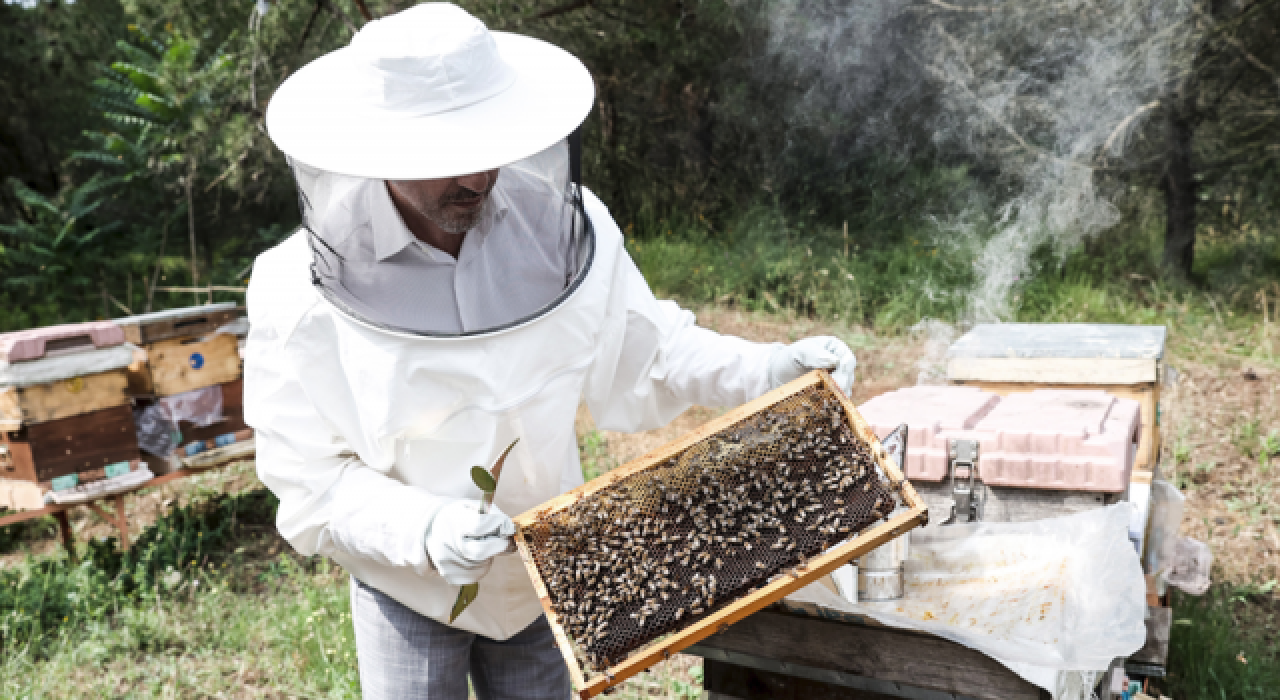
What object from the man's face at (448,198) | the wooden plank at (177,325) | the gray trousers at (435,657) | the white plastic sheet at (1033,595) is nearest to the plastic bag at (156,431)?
the wooden plank at (177,325)

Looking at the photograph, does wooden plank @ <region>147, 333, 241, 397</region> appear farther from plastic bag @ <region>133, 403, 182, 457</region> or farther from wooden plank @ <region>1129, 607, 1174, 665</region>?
wooden plank @ <region>1129, 607, 1174, 665</region>

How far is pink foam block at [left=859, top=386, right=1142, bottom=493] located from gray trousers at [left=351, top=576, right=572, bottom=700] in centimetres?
122

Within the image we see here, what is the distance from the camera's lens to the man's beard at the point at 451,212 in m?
2.01

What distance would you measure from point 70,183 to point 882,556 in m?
15.0

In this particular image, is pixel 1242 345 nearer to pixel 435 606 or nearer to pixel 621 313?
pixel 621 313

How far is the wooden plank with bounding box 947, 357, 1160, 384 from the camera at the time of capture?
10.8 ft

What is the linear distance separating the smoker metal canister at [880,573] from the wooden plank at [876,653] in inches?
4.1

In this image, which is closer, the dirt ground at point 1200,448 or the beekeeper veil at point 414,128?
the beekeeper veil at point 414,128

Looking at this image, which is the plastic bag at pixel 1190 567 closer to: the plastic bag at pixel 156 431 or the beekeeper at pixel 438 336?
the beekeeper at pixel 438 336

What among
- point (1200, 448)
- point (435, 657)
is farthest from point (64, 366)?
point (1200, 448)

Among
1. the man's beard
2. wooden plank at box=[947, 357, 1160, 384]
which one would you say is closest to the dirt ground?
wooden plank at box=[947, 357, 1160, 384]

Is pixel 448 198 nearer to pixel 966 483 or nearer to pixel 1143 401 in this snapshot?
pixel 966 483

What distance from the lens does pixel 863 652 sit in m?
2.05

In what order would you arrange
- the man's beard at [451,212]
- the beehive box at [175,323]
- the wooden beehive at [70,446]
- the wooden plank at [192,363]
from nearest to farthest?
the man's beard at [451,212], the wooden beehive at [70,446], the beehive box at [175,323], the wooden plank at [192,363]
